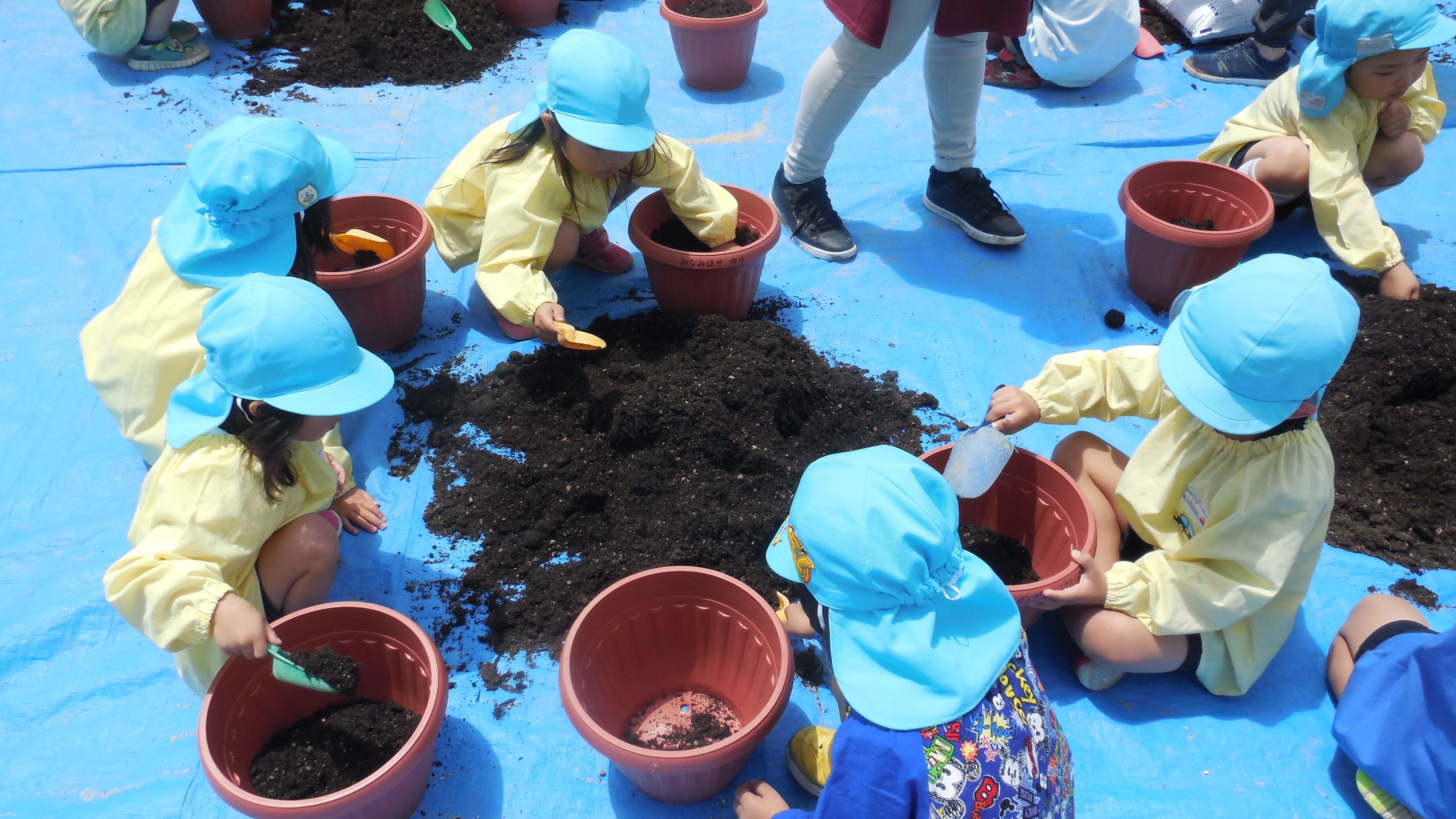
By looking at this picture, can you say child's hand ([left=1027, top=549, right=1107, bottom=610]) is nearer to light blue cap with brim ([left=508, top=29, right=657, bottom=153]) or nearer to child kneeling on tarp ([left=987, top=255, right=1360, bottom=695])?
child kneeling on tarp ([left=987, top=255, right=1360, bottom=695])

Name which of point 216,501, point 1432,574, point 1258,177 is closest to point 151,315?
point 216,501

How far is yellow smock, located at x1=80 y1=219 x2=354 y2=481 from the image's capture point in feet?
6.30

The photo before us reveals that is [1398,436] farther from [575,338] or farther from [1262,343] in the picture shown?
[575,338]

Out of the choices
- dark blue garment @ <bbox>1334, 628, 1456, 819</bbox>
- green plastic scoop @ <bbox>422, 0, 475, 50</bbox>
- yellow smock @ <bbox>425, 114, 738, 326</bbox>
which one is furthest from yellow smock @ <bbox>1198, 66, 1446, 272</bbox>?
green plastic scoop @ <bbox>422, 0, 475, 50</bbox>

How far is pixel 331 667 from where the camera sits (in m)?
1.63

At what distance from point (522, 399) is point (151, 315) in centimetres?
84

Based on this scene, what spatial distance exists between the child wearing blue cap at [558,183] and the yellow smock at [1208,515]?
3.82 ft

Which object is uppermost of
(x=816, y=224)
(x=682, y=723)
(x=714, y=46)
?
(x=714, y=46)

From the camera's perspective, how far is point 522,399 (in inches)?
94.3

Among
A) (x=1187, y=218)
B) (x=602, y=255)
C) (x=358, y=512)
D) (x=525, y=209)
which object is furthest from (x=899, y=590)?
(x=1187, y=218)

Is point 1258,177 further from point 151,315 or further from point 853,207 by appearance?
point 151,315

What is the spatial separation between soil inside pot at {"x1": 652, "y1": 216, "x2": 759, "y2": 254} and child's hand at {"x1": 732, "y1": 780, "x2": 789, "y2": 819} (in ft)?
5.19

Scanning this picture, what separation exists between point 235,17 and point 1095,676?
13.4 feet

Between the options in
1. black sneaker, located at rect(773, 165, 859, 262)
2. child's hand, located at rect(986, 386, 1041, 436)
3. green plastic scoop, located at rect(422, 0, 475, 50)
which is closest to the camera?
child's hand, located at rect(986, 386, 1041, 436)
